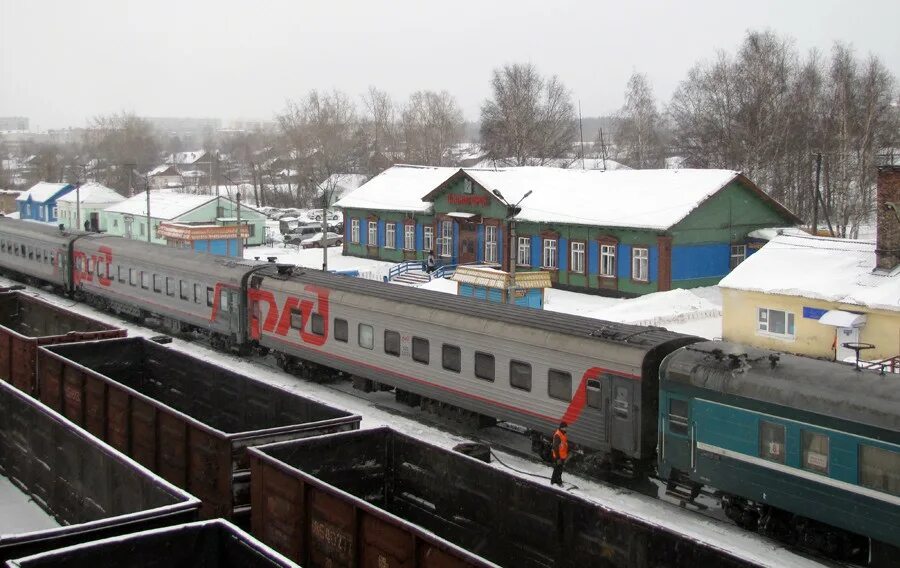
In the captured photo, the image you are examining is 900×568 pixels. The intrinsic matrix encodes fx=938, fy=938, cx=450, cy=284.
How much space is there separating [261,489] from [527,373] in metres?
7.74

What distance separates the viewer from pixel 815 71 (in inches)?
2611

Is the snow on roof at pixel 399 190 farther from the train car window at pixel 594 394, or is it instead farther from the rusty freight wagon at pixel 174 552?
the rusty freight wagon at pixel 174 552

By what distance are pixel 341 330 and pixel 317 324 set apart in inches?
45.5

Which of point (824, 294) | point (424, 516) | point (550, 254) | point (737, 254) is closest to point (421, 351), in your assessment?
point (424, 516)

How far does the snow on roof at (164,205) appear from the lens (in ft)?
201

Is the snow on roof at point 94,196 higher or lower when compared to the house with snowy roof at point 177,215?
higher

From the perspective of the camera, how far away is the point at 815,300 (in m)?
27.9

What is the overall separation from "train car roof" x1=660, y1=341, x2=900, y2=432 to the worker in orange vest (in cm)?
230

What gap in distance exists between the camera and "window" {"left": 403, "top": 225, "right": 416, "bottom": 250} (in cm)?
5116

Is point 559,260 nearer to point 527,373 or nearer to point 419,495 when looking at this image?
point 527,373

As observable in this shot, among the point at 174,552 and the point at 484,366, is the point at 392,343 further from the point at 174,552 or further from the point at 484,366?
the point at 174,552

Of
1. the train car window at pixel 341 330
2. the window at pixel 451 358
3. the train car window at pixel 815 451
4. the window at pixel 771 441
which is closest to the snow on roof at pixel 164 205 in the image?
the train car window at pixel 341 330

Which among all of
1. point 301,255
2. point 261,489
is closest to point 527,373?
point 261,489

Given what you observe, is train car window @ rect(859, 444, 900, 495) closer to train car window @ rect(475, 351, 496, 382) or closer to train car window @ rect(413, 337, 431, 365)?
train car window @ rect(475, 351, 496, 382)
